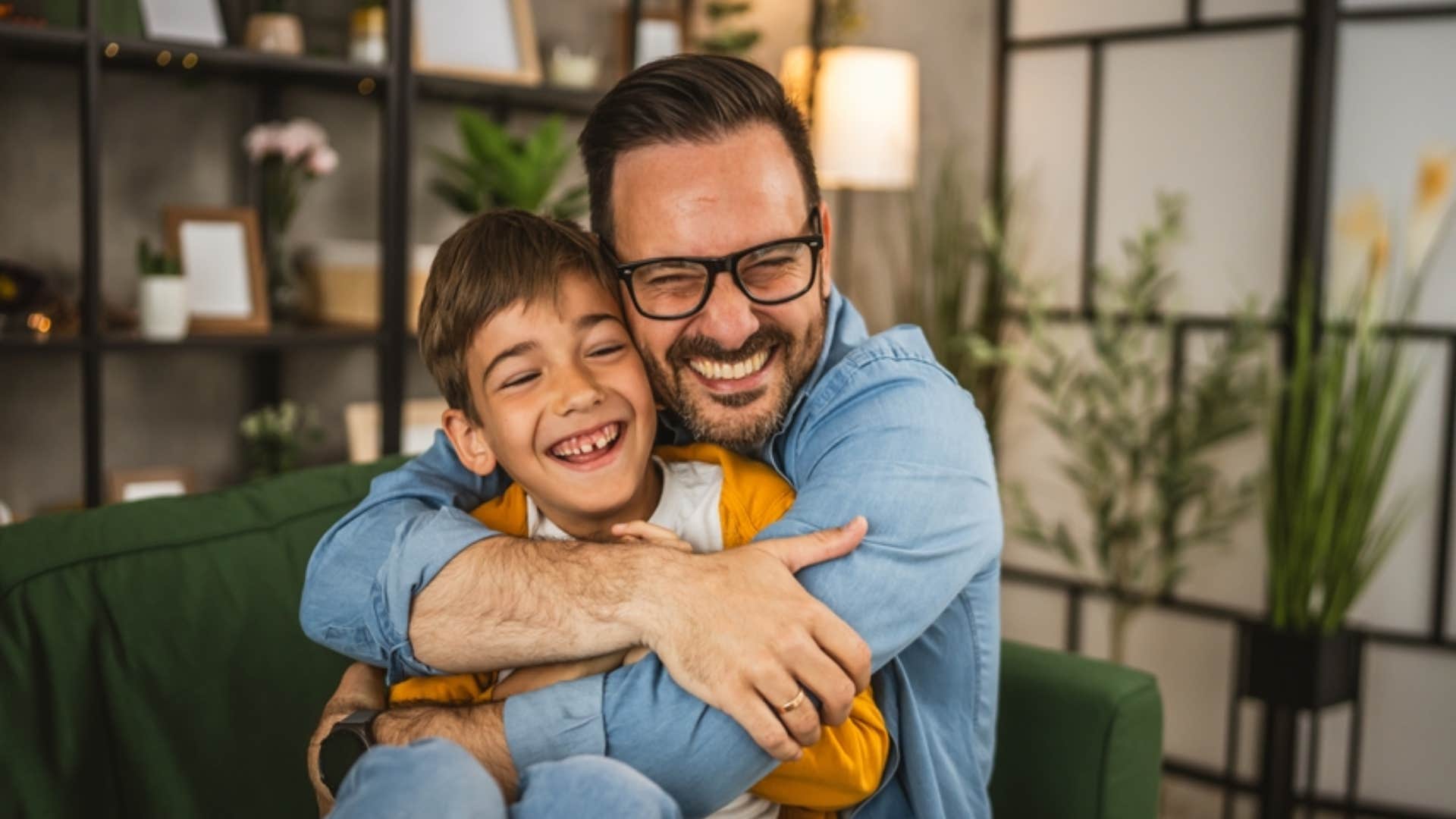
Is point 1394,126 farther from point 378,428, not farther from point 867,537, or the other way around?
point 378,428

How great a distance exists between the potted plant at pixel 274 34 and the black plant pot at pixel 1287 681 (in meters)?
2.45

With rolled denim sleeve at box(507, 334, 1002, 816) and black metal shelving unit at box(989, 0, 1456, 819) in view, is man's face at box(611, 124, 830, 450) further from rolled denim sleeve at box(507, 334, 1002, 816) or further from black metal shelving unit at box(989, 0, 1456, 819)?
black metal shelving unit at box(989, 0, 1456, 819)

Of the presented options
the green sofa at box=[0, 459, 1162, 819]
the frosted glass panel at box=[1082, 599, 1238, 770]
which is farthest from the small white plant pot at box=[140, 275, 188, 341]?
the frosted glass panel at box=[1082, 599, 1238, 770]

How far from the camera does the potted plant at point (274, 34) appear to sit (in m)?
2.80

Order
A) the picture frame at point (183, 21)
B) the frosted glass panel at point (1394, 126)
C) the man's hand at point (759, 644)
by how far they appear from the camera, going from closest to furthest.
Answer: the man's hand at point (759, 644) < the picture frame at point (183, 21) < the frosted glass panel at point (1394, 126)

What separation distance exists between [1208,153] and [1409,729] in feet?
4.74

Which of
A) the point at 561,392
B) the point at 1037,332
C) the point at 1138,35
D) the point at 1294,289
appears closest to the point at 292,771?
the point at 561,392

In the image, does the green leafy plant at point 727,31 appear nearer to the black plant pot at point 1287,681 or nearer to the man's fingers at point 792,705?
the black plant pot at point 1287,681

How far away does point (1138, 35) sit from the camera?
3.32m

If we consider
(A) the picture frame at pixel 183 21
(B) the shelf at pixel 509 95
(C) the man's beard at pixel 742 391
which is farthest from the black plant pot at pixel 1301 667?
(A) the picture frame at pixel 183 21

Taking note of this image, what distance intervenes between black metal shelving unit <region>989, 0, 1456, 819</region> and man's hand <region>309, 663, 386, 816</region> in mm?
2037

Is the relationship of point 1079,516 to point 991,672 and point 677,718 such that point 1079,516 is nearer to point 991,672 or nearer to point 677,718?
point 991,672

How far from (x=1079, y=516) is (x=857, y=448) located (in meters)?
2.36

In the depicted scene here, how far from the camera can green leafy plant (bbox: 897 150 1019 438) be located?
11.5ft
